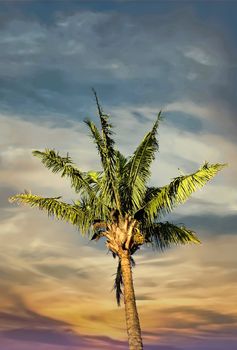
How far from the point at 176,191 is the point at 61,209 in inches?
243

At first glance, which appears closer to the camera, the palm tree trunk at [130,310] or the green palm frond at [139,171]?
the palm tree trunk at [130,310]

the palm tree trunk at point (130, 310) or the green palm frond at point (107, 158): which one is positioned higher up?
the green palm frond at point (107, 158)

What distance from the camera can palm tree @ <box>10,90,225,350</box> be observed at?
2788cm

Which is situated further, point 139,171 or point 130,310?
point 139,171

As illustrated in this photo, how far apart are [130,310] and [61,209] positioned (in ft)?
22.2

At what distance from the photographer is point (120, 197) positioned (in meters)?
28.8

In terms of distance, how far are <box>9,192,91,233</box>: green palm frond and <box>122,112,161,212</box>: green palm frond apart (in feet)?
8.35

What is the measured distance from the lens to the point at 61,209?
96.0 feet

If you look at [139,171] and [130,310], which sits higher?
[139,171]

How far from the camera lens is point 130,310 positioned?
25.8m

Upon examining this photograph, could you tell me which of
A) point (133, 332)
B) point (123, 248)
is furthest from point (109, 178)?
point (133, 332)

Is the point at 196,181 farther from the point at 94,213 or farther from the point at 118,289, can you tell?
the point at 118,289

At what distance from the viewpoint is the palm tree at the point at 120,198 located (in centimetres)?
2788

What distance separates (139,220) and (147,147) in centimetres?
393
